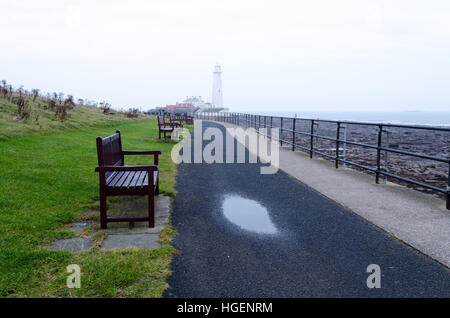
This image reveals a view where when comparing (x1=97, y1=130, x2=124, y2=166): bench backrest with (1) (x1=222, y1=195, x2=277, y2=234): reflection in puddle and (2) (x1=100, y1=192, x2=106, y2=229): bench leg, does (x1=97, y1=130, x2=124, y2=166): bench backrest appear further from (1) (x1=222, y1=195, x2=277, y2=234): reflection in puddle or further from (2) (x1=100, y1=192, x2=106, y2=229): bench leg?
(1) (x1=222, y1=195, x2=277, y2=234): reflection in puddle

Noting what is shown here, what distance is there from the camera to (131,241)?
13.6 ft

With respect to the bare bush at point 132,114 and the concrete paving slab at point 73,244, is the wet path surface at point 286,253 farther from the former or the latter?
the bare bush at point 132,114

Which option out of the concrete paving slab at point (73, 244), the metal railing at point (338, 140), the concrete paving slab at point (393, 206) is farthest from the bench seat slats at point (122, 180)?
the metal railing at point (338, 140)

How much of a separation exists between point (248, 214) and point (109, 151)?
218 cm

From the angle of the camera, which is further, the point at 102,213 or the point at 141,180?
the point at 141,180

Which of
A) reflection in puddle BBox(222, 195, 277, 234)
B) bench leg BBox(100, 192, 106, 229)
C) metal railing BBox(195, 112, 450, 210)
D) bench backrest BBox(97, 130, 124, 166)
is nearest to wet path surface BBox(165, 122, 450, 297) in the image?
reflection in puddle BBox(222, 195, 277, 234)

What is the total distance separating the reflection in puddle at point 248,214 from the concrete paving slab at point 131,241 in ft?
3.93

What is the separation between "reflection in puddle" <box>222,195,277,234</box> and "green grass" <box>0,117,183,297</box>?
3.26 feet

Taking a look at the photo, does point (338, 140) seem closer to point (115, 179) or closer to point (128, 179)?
point (128, 179)

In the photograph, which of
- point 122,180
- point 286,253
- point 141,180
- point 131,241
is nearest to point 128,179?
point 122,180
